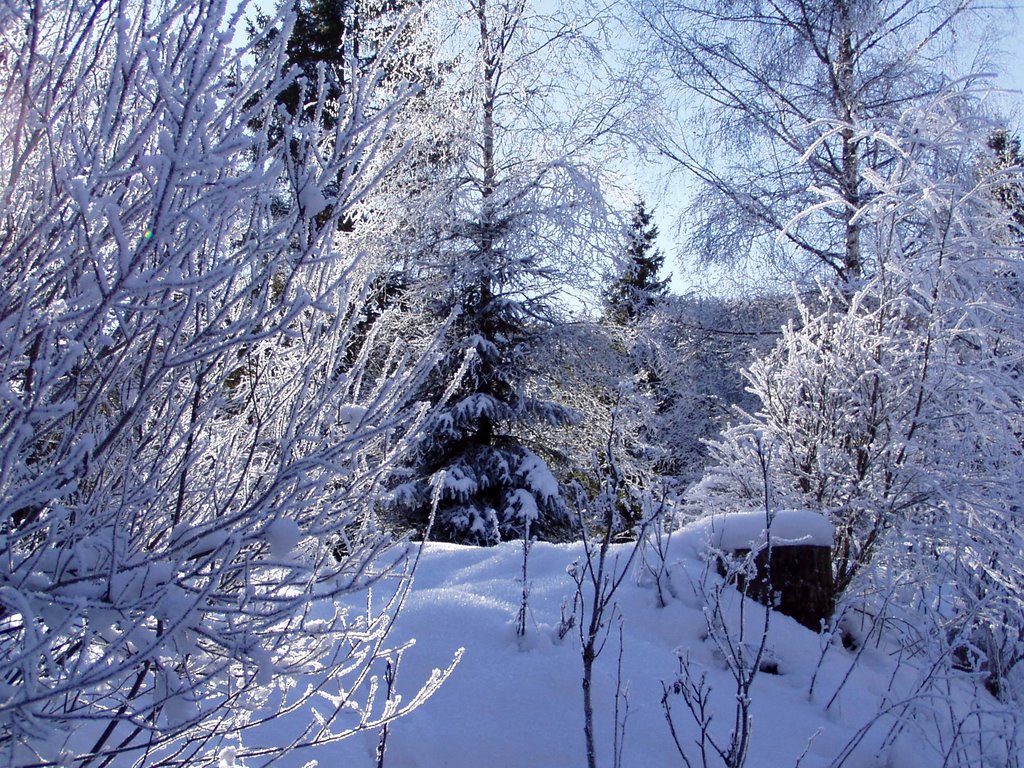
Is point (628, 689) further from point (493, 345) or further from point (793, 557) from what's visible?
point (493, 345)

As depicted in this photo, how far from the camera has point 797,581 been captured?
417 centimetres

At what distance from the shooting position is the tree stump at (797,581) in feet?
13.6

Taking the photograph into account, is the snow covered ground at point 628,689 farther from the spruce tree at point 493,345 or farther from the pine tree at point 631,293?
the pine tree at point 631,293

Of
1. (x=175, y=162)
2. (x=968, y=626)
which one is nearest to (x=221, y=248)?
(x=175, y=162)

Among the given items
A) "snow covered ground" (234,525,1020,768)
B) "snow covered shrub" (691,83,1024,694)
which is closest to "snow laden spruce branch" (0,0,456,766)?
"snow covered ground" (234,525,1020,768)

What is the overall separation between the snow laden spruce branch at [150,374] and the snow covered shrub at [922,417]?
3.40m

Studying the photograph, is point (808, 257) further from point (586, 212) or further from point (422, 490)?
point (422, 490)

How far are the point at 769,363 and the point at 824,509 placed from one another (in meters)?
1.00

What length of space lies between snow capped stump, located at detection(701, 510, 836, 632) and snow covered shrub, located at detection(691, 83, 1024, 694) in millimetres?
336

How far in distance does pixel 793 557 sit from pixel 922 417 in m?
1.09

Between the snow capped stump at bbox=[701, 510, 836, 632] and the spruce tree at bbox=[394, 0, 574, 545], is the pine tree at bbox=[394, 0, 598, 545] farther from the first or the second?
the snow capped stump at bbox=[701, 510, 836, 632]

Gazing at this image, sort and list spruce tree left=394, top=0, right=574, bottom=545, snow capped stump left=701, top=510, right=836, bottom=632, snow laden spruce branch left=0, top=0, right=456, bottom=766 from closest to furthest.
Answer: snow laden spruce branch left=0, top=0, right=456, bottom=766 → snow capped stump left=701, top=510, right=836, bottom=632 → spruce tree left=394, top=0, right=574, bottom=545

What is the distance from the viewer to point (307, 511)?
74.6 inches

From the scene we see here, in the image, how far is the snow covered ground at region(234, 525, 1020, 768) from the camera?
111 inches
